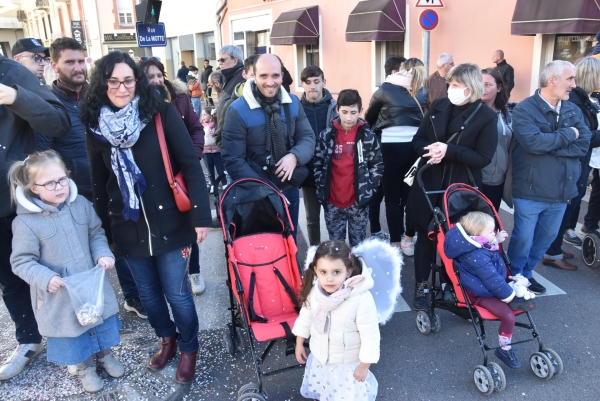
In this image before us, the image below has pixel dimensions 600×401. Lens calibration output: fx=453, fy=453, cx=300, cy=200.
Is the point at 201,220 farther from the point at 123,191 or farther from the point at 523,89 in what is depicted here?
the point at 523,89

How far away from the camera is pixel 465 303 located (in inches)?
117

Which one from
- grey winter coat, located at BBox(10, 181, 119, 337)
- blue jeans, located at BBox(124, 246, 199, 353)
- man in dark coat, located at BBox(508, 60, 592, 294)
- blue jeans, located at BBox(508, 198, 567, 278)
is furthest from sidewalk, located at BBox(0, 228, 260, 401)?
man in dark coat, located at BBox(508, 60, 592, 294)

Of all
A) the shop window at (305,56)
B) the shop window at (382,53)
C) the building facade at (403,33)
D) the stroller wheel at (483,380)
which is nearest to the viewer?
Answer: the stroller wheel at (483,380)

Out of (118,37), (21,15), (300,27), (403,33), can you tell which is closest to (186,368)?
(403,33)

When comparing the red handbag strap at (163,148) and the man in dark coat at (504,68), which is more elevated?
the man in dark coat at (504,68)

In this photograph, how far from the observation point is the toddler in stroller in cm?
280

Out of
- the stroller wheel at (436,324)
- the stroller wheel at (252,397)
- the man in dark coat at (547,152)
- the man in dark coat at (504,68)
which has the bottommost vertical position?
the stroller wheel at (436,324)

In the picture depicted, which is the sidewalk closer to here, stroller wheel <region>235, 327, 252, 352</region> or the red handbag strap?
stroller wheel <region>235, 327, 252, 352</region>

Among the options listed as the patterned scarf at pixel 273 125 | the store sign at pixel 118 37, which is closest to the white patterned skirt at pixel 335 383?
the patterned scarf at pixel 273 125

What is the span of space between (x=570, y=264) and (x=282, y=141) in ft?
10.1

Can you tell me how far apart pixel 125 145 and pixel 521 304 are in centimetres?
253

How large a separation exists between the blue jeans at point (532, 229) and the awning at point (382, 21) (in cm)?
836

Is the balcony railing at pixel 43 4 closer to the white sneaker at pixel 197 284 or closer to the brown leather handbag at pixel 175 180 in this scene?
the white sneaker at pixel 197 284

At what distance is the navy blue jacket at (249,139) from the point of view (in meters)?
3.39
